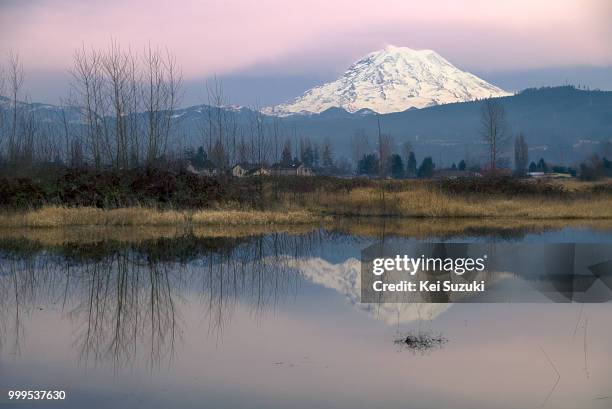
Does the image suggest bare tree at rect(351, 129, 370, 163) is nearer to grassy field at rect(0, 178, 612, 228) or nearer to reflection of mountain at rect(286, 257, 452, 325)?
grassy field at rect(0, 178, 612, 228)

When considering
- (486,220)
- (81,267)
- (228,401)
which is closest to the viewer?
(228,401)

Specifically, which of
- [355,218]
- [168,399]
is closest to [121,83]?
[355,218]

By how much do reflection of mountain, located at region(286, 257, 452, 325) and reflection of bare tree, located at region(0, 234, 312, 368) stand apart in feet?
1.73

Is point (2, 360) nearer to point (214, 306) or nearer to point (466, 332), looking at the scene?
point (214, 306)

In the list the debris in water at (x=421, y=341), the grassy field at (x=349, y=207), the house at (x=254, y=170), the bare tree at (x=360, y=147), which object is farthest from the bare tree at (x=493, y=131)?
the debris in water at (x=421, y=341)

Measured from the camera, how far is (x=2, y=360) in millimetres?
8953

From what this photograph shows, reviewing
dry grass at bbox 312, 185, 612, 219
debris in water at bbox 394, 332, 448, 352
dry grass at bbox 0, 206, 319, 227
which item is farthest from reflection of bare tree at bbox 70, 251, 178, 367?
dry grass at bbox 312, 185, 612, 219

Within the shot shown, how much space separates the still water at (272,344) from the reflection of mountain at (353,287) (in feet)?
0.15

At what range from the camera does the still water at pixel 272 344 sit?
25.9ft

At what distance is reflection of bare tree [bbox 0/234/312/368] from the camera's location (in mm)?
10188

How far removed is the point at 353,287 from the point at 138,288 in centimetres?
398

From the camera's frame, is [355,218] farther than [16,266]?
Yes

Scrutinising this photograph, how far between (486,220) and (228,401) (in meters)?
23.7

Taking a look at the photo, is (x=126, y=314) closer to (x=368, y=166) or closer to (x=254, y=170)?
(x=254, y=170)
